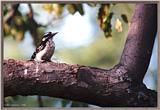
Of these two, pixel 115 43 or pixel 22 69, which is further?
pixel 115 43

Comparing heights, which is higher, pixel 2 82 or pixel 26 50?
pixel 26 50

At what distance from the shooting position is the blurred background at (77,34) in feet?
12.6

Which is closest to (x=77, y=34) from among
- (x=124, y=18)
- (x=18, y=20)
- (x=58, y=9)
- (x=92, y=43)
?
(x=92, y=43)

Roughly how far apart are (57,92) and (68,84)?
4.7 inches

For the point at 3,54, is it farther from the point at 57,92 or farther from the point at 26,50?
the point at 57,92

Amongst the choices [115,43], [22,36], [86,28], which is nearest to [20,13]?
[22,36]

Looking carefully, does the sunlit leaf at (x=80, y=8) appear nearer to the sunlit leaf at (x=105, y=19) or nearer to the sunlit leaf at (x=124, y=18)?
the sunlit leaf at (x=105, y=19)

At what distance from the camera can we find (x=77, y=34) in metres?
3.92

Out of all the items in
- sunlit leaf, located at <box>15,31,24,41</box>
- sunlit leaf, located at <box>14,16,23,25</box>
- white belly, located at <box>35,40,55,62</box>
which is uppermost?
sunlit leaf, located at <box>14,16,23,25</box>

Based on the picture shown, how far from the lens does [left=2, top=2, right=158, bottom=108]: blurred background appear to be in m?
3.84

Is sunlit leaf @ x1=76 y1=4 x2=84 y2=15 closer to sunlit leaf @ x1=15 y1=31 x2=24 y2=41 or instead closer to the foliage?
the foliage

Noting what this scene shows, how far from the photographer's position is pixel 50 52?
12.8ft

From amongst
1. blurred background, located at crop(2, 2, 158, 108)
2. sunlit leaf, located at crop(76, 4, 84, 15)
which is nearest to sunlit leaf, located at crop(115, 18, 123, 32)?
blurred background, located at crop(2, 2, 158, 108)

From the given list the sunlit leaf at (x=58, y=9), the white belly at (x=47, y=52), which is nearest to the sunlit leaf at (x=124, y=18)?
the sunlit leaf at (x=58, y=9)
